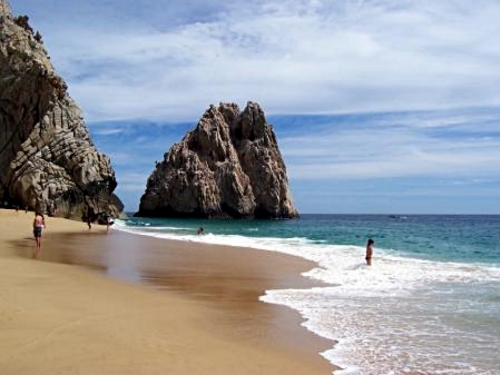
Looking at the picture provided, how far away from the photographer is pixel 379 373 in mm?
6828

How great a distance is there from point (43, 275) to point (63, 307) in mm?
4588

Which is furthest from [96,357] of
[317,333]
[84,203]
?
[84,203]

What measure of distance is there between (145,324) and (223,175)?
319 ft

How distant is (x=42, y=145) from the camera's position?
54.0m

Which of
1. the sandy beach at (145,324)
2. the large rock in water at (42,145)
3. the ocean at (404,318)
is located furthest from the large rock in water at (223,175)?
the sandy beach at (145,324)

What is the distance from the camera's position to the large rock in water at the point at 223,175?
10300 cm

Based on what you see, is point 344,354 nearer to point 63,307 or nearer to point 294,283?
point 63,307

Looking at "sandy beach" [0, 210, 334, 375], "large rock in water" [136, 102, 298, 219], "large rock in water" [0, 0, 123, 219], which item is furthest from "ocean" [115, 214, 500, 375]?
"large rock in water" [136, 102, 298, 219]

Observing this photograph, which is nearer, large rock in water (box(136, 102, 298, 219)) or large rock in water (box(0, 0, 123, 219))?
large rock in water (box(0, 0, 123, 219))

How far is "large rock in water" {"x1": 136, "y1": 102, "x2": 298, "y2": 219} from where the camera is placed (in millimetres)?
103000

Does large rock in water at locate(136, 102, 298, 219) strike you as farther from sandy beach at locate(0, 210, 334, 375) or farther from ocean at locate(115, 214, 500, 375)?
sandy beach at locate(0, 210, 334, 375)

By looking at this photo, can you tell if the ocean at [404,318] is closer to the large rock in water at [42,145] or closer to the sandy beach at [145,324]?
the sandy beach at [145,324]

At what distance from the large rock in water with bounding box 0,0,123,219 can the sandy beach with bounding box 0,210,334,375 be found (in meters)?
37.2

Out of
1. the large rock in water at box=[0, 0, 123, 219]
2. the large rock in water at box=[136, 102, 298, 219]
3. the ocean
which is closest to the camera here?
the ocean
